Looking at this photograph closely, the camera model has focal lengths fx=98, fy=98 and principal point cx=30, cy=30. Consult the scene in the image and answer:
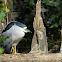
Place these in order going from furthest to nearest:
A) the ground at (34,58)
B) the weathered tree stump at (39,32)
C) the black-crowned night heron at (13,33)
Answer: the weathered tree stump at (39,32) → the black-crowned night heron at (13,33) → the ground at (34,58)

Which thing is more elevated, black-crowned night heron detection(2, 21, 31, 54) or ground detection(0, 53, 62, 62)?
black-crowned night heron detection(2, 21, 31, 54)

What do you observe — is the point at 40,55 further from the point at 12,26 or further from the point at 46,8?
the point at 46,8

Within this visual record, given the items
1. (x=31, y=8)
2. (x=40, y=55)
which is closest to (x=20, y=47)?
(x=31, y=8)

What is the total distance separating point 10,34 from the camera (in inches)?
56.5

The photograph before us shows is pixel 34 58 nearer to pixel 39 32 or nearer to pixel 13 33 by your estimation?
pixel 13 33

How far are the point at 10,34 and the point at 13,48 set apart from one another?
28 cm

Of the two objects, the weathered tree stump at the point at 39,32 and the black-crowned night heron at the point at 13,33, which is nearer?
the black-crowned night heron at the point at 13,33

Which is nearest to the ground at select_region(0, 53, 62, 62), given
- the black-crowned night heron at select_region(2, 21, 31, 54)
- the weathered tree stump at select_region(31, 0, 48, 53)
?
the black-crowned night heron at select_region(2, 21, 31, 54)

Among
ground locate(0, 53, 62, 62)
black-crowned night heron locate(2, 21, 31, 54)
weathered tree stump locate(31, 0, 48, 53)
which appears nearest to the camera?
ground locate(0, 53, 62, 62)

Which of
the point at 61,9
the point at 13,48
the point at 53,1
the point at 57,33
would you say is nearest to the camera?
the point at 13,48

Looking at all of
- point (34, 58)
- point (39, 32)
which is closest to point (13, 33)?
point (34, 58)

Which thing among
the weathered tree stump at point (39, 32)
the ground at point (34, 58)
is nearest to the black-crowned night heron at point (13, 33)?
the ground at point (34, 58)

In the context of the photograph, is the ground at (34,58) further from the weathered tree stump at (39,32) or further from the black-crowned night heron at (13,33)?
the weathered tree stump at (39,32)

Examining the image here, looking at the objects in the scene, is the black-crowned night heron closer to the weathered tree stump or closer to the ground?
the ground
